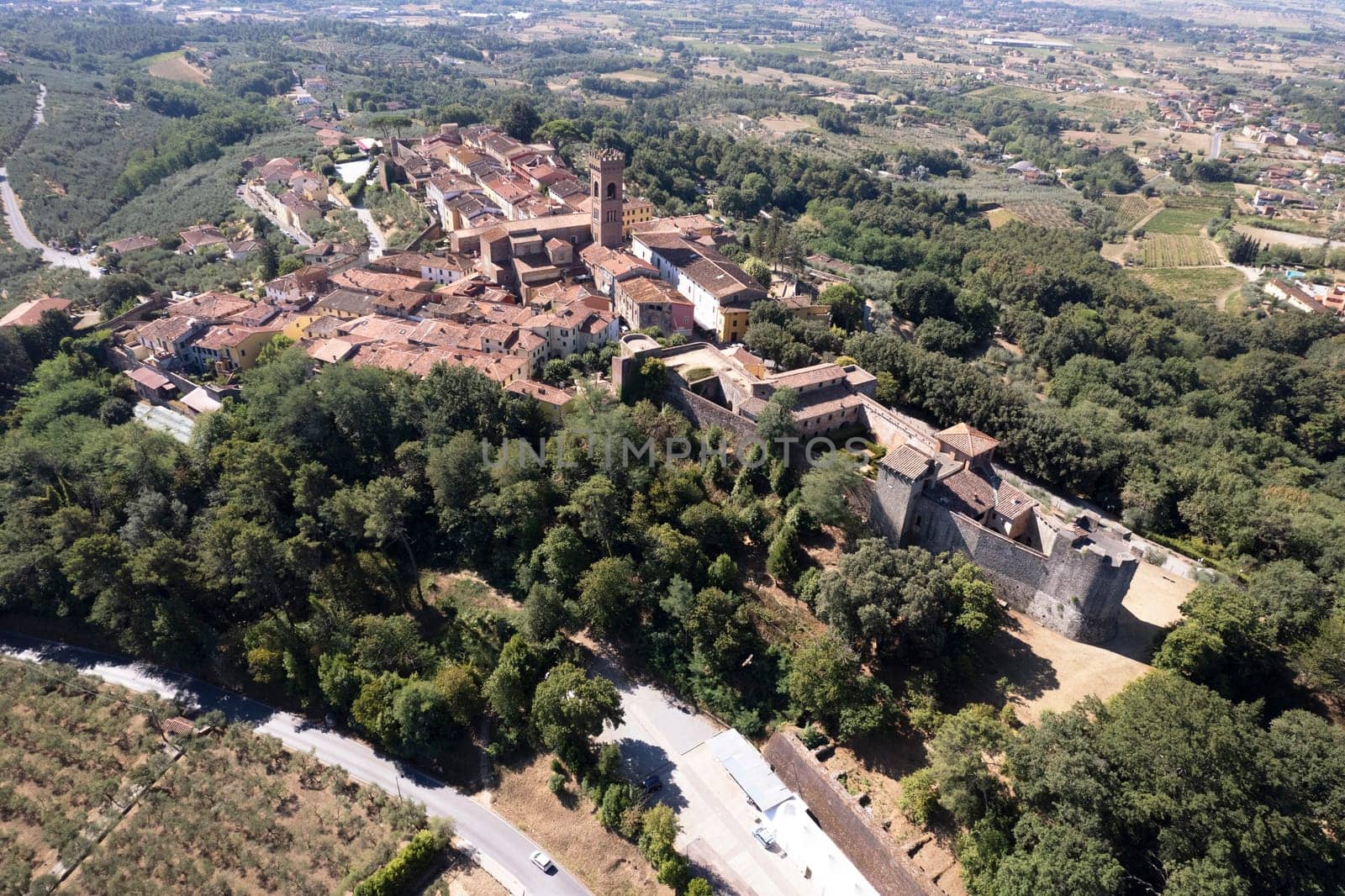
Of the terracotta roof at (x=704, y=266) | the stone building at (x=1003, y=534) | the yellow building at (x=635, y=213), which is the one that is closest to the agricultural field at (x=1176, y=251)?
the yellow building at (x=635, y=213)

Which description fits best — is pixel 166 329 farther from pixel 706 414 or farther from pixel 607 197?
pixel 706 414

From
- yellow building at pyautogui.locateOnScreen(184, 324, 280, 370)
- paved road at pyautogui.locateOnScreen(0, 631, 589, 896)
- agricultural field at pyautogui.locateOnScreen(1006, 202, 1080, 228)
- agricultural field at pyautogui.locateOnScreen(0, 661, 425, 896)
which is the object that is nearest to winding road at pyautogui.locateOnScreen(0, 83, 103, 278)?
yellow building at pyautogui.locateOnScreen(184, 324, 280, 370)

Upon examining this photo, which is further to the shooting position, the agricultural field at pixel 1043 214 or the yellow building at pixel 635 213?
the agricultural field at pixel 1043 214

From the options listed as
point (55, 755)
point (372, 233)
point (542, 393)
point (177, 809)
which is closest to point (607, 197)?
point (542, 393)

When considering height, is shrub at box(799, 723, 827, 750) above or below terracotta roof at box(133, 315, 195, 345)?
below

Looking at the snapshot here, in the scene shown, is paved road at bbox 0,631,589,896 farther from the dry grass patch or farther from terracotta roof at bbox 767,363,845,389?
terracotta roof at bbox 767,363,845,389

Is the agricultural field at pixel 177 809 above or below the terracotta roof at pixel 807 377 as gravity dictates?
below

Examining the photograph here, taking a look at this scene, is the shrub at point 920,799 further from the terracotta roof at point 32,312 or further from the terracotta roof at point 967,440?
the terracotta roof at point 32,312

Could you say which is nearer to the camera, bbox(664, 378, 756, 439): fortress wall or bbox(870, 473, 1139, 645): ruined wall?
bbox(870, 473, 1139, 645): ruined wall
